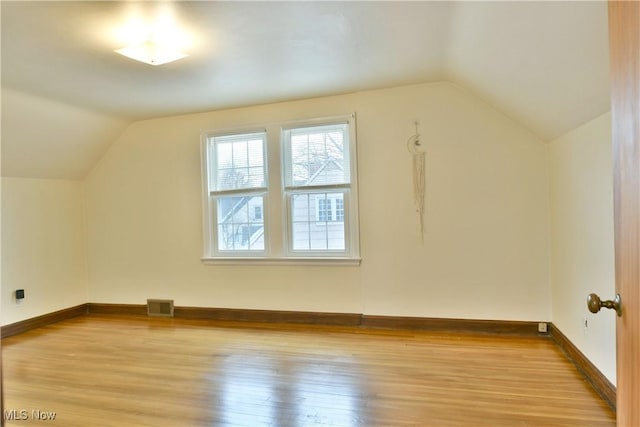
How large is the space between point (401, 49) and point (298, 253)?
231cm

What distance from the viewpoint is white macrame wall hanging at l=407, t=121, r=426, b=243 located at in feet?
12.4

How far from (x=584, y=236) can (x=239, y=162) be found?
11.2 ft

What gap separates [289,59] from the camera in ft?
9.85

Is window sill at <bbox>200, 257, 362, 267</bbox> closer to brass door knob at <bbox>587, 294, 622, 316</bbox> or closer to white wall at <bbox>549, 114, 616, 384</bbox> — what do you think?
white wall at <bbox>549, 114, 616, 384</bbox>

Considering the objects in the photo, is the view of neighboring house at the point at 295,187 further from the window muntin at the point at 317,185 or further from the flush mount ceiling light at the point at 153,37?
the flush mount ceiling light at the point at 153,37

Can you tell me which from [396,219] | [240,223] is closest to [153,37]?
[240,223]

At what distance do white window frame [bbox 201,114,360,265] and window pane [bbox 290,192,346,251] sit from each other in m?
0.05

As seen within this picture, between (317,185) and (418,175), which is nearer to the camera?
(418,175)

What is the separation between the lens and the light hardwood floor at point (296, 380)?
2246 millimetres

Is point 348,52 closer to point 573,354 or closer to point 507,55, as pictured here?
point 507,55

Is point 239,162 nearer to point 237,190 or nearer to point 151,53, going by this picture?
point 237,190

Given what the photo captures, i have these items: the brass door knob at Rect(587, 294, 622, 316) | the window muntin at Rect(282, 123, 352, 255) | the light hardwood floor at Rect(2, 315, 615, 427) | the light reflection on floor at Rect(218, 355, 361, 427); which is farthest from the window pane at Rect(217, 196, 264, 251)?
the brass door knob at Rect(587, 294, 622, 316)

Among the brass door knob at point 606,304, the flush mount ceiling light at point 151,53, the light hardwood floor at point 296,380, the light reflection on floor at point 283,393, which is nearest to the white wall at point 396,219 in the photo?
the light hardwood floor at point 296,380

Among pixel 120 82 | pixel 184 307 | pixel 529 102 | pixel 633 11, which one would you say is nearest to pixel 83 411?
pixel 184 307
